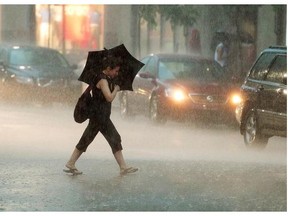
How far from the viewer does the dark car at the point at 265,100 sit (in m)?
16.1

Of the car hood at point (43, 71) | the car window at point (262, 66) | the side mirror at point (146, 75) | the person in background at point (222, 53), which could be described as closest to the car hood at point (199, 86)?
the side mirror at point (146, 75)

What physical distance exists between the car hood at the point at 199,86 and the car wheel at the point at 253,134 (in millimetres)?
3473

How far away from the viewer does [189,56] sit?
22.4m

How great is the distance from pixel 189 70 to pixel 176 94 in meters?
1.27

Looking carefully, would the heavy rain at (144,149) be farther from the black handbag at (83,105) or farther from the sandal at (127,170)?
the black handbag at (83,105)

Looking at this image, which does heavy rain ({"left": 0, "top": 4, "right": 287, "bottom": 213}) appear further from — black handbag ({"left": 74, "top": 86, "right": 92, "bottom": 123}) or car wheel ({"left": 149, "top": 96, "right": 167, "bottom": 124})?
black handbag ({"left": 74, "top": 86, "right": 92, "bottom": 123})

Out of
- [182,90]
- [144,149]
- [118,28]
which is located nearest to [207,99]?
[182,90]

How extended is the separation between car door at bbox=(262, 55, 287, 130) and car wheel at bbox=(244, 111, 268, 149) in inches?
16.8

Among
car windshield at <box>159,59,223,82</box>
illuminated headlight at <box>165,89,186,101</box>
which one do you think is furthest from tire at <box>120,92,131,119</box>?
illuminated headlight at <box>165,89,186,101</box>

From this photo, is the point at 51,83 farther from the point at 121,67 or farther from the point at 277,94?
the point at 121,67

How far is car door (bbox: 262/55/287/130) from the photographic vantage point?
15953 millimetres

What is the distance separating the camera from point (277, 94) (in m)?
16.2
